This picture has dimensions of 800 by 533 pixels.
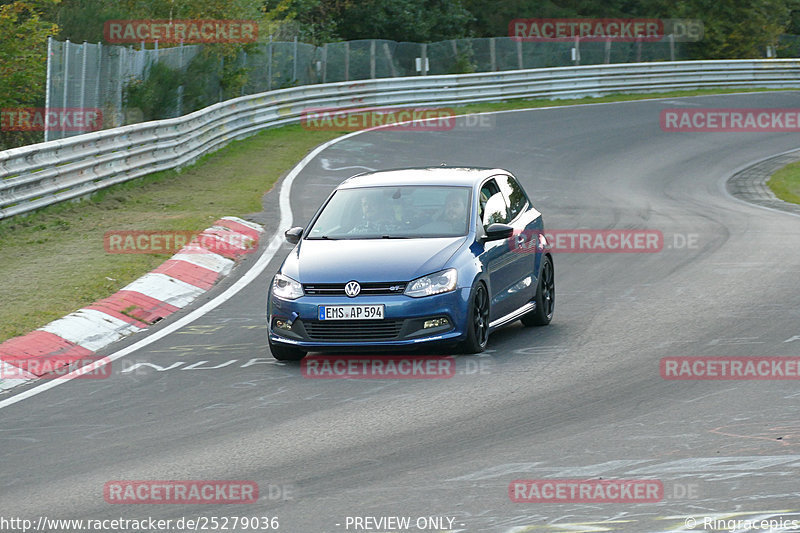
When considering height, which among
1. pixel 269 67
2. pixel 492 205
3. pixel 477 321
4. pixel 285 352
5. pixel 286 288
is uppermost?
pixel 269 67

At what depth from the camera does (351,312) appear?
10.4m

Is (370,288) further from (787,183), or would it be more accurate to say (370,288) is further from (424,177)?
(787,183)

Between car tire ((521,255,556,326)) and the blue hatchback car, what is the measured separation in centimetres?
1

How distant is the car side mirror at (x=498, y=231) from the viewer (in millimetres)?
11266

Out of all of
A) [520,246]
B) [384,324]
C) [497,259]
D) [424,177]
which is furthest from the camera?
[424,177]

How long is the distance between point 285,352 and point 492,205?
269 centimetres

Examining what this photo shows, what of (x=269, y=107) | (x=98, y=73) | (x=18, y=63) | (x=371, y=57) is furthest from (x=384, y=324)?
(x=371, y=57)

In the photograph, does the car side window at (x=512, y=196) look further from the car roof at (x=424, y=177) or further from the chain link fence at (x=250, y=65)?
the chain link fence at (x=250, y=65)

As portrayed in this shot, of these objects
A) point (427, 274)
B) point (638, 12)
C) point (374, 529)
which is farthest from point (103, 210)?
point (638, 12)

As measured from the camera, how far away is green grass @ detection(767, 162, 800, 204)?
24.8m

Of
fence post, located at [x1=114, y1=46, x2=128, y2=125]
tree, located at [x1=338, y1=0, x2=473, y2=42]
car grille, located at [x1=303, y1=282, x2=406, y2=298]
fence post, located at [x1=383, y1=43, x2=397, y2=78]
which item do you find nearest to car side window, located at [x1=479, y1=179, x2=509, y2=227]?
car grille, located at [x1=303, y1=282, x2=406, y2=298]

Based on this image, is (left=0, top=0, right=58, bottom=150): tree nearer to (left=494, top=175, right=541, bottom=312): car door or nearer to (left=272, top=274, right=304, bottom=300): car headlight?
(left=494, top=175, right=541, bottom=312): car door

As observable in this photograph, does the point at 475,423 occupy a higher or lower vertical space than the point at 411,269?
lower

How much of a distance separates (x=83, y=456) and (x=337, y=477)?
1816 millimetres
